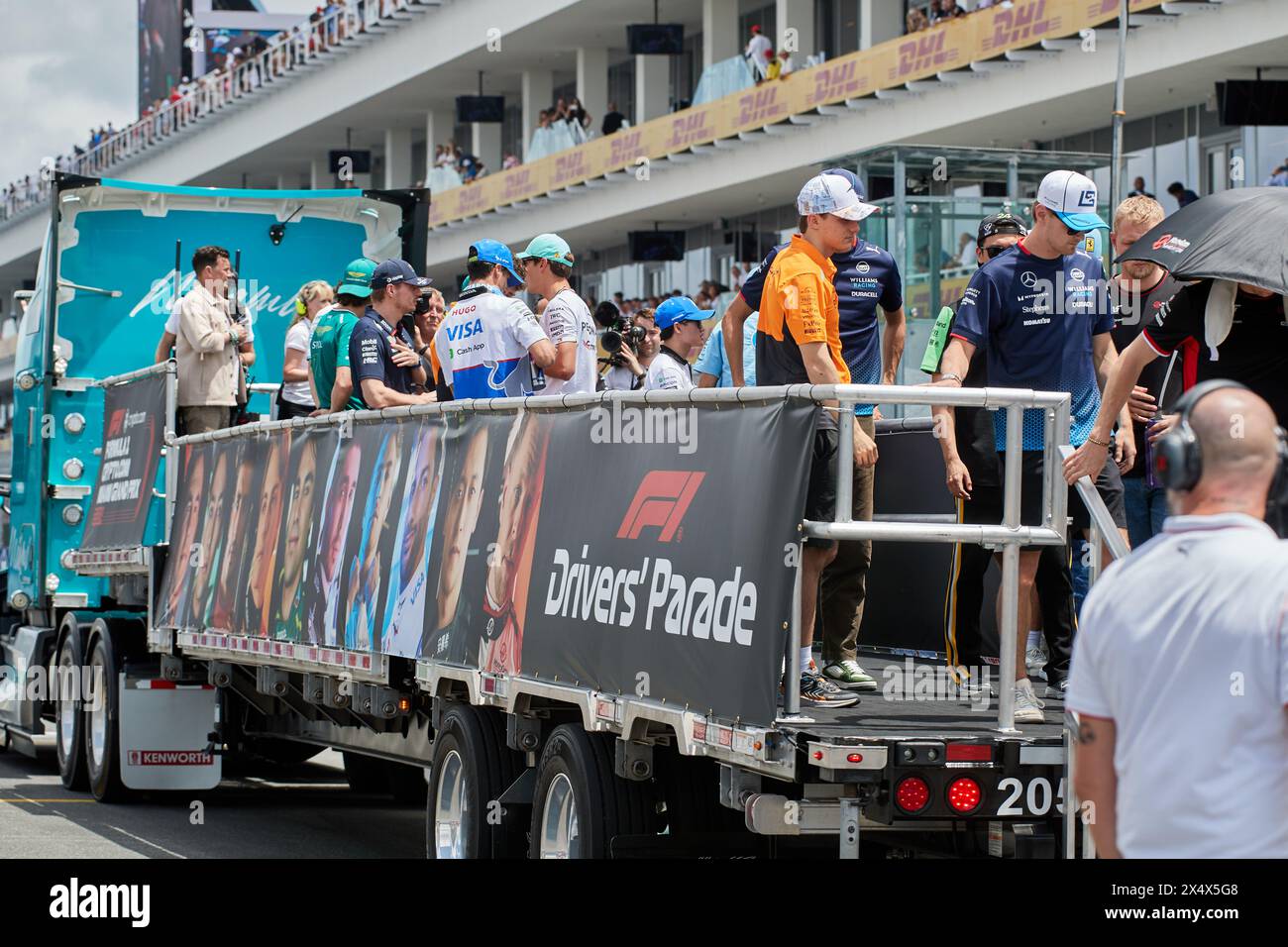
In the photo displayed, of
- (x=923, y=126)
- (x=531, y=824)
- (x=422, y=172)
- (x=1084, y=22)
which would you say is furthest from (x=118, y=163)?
(x=531, y=824)

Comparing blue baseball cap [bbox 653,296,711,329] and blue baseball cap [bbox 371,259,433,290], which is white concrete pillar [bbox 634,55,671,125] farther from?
blue baseball cap [bbox 371,259,433,290]

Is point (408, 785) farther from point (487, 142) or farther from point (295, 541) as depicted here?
point (487, 142)

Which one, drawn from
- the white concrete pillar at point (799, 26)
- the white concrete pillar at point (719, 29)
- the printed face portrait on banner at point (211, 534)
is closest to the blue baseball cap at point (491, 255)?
the printed face portrait on banner at point (211, 534)

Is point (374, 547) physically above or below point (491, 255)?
below

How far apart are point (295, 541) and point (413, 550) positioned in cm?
162

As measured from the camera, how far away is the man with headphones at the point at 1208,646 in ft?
12.0

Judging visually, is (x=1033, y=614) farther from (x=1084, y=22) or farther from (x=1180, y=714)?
(x=1084, y=22)

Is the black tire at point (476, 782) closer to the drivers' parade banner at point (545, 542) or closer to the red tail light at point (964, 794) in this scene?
the drivers' parade banner at point (545, 542)

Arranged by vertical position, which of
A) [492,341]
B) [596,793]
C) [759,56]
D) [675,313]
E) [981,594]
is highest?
[759,56]

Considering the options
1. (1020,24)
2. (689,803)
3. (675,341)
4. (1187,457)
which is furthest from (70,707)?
(1020,24)

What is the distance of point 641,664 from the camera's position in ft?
22.7

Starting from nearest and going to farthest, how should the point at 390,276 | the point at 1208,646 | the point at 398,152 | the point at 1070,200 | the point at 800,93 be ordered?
the point at 1208,646 → the point at 1070,200 → the point at 390,276 → the point at 800,93 → the point at 398,152

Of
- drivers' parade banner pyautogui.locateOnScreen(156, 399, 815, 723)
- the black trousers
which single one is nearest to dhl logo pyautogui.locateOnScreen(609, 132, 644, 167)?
drivers' parade banner pyautogui.locateOnScreen(156, 399, 815, 723)

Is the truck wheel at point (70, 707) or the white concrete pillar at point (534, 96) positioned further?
the white concrete pillar at point (534, 96)
